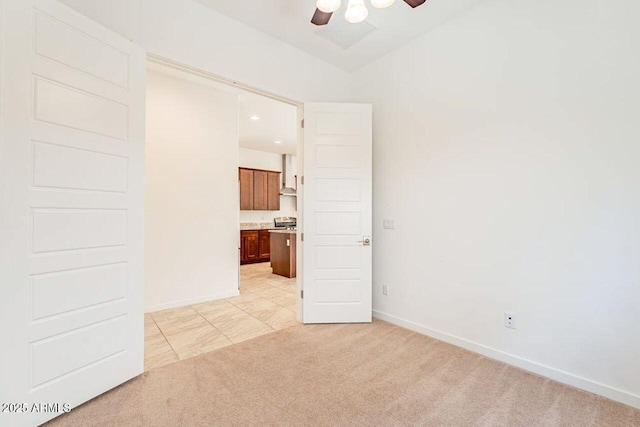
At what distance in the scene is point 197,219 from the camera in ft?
12.6

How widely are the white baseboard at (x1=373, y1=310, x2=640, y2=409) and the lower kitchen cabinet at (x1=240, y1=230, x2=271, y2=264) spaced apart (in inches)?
184

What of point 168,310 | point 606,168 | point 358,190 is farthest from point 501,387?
point 168,310

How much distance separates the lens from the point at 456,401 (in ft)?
5.80

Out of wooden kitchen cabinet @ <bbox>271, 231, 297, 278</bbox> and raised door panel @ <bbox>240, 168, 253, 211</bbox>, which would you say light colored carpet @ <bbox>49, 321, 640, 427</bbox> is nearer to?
wooden kitchen cabinet @ <bbox>271, 231, 297, 278</bbox>

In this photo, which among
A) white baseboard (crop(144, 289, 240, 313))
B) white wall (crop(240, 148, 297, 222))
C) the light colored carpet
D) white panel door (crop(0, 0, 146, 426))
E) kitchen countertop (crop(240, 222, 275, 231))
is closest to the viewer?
white panel door (crop(0, 0, 146, 426))

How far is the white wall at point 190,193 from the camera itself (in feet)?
11.4

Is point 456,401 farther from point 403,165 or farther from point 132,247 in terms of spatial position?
point 132,247

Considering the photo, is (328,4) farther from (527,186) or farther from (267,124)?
(267,124)

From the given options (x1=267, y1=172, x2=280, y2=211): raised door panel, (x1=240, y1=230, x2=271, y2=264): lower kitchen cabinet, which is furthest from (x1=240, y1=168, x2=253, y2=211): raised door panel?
(x1=240, y1=230, x2=271, y2=264): lower kitchen cabinet

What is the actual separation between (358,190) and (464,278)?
1.34 metres

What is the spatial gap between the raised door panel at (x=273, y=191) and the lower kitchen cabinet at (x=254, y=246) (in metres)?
0.85

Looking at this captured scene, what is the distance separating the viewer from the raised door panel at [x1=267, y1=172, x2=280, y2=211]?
769 cm

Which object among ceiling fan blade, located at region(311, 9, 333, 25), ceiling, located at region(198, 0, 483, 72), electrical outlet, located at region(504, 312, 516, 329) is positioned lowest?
electrical outlet, located at region(504, 312, 516, 329)

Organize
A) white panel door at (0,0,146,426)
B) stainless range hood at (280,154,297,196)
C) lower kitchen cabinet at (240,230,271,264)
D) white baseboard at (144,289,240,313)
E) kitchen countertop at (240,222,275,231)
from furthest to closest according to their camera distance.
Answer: stainless range hood at (280,154,297,196), kitchen countertop at (240,222,275,231), lower kitchen cabinet at (240,230,271,264), white baseboard at (144,289,240,313), white panel door at (0,0,146,426)
